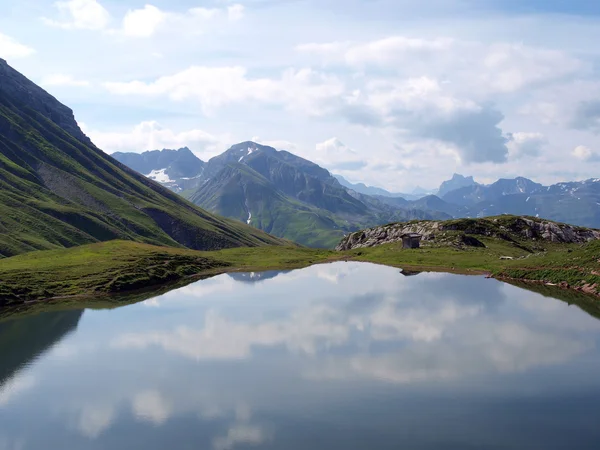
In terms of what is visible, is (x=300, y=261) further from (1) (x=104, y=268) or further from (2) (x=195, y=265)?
(1) (x=104, y=268)

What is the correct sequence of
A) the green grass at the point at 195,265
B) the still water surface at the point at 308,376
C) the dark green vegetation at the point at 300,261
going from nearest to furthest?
the still water surface at the point at 308,376
the green grass at the point at 195,265
the dark green vegetation at the point at 300,261

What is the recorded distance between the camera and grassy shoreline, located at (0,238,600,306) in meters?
96.6

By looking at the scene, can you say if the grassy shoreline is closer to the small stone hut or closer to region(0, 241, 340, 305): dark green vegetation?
region(0, 241, 340, 305): dark green vegetation

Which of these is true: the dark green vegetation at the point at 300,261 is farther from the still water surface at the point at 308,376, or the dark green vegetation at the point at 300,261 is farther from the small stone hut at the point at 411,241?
the still water surface at the point at 308,376

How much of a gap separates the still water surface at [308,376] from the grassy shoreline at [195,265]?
52.4 feet

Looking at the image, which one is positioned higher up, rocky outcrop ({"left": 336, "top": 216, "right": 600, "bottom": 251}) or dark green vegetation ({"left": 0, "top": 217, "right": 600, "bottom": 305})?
rocky outcrop ({"left": 336, "top": 216, "right": 600, "bottom": 251})

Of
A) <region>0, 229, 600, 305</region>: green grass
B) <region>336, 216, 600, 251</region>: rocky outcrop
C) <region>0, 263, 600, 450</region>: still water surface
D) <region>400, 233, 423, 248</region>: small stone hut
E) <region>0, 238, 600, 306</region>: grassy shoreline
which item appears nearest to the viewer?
<region>0, 263, 600, 450</region>: still water surface

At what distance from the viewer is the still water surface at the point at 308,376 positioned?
35.9 m

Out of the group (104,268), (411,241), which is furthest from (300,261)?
(104,268)

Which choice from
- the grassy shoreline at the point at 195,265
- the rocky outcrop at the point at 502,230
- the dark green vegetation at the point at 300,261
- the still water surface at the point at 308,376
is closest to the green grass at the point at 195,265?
the grassy shoreline at the point at 195,265

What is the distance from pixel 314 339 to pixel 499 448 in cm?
3181

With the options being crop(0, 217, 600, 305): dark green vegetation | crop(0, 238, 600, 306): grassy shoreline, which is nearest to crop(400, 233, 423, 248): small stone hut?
crop(0, 217, 600, 305): dark green vegetation

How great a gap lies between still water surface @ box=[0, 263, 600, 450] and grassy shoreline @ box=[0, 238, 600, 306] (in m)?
16.0

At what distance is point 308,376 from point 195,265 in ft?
312
